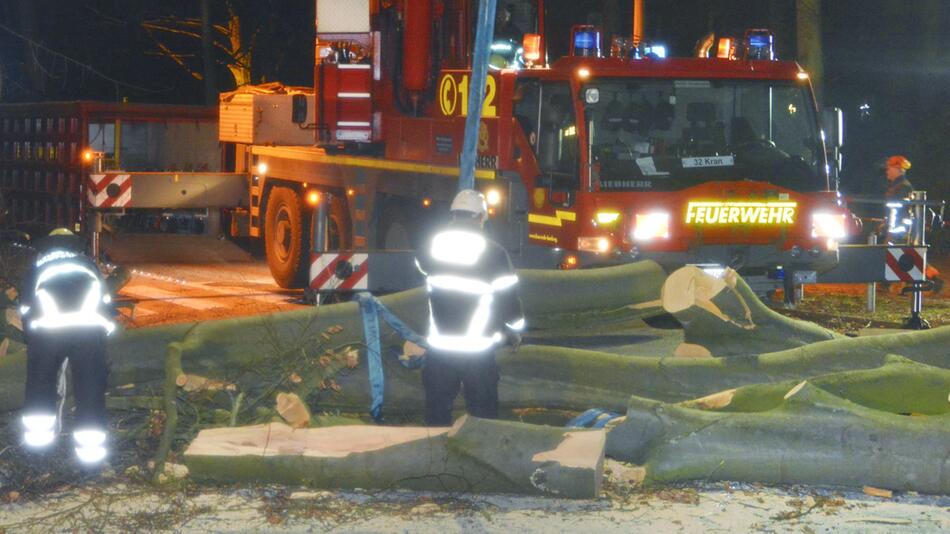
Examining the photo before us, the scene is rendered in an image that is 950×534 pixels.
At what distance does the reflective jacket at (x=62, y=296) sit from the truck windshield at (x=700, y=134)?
4.83m

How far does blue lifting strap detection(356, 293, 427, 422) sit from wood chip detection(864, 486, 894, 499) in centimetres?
244

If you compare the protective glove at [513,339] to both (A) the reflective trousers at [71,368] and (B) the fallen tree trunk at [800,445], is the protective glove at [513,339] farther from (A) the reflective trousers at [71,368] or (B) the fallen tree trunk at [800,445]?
(A) the reflective trousers at [71,368]

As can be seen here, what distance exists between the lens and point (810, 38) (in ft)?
57.9

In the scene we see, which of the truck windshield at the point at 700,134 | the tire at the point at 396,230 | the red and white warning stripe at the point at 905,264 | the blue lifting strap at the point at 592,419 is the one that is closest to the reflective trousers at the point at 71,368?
the blue lifting strap at the point at 592,419

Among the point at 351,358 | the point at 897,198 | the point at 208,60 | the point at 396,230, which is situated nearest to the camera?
the point at 351,358

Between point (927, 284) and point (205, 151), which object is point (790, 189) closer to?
point (927, 284)

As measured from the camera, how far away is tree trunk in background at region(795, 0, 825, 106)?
17.6m

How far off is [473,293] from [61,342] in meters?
2.15

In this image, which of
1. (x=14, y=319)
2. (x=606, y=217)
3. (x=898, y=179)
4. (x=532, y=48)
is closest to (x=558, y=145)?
(x=606, y=217)

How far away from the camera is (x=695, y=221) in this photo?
11.3 m

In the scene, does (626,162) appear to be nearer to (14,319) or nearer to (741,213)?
(741,213)

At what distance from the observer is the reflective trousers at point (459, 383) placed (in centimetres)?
730

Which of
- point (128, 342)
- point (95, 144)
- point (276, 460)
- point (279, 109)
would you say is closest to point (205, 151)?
point (95, 144)

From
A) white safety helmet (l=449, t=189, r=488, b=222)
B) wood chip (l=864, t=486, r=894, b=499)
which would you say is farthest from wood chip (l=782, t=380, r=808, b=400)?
white safety helmet (l=449, t=189, r=488, b=222)
